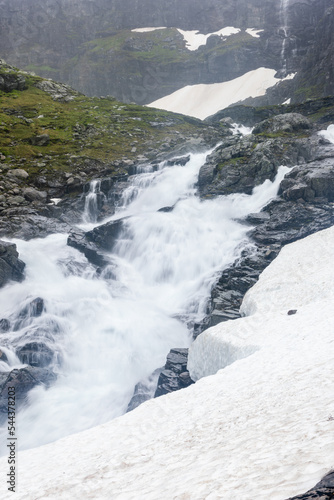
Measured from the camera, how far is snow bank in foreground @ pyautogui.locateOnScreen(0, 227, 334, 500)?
549 cm

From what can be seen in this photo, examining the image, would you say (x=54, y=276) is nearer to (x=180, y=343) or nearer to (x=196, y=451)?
(x=180, y=343)

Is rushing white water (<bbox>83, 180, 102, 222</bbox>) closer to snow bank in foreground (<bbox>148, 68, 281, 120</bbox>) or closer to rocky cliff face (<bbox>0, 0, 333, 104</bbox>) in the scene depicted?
snow bank in foreground (<bbox>148, 68, 281, 120</bbox>)

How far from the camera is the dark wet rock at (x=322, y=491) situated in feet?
12.7

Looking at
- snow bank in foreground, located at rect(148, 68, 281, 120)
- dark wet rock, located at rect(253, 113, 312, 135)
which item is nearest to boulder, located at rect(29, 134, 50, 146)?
dark wet rock, located at rect(253, 113, 312, 135)

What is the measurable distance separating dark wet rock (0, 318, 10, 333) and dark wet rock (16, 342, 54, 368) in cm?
250

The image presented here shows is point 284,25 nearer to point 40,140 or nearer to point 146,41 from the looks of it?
point 146,41

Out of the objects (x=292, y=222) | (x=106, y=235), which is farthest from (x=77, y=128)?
(x=292, y=222)

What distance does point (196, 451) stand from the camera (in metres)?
7.76

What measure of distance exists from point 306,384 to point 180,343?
1538cm

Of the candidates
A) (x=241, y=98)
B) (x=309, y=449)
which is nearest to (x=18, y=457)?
(x=309, y=449)

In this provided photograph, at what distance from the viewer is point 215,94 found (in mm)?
143000

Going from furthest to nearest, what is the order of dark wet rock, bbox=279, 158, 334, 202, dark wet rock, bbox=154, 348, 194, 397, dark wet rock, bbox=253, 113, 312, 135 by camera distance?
dark wet rock, bbox=253, 113, 312, 135
dark wet rock, bbox=279, 158, 334, 202
dark wet rock, bbox=154, 348, 194, 397

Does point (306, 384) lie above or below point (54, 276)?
above

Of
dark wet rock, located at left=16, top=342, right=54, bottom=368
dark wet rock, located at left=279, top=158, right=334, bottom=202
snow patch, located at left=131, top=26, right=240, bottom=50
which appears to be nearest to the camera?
dark wet rock, located at left=16, top=342, right=54, bottom=368
